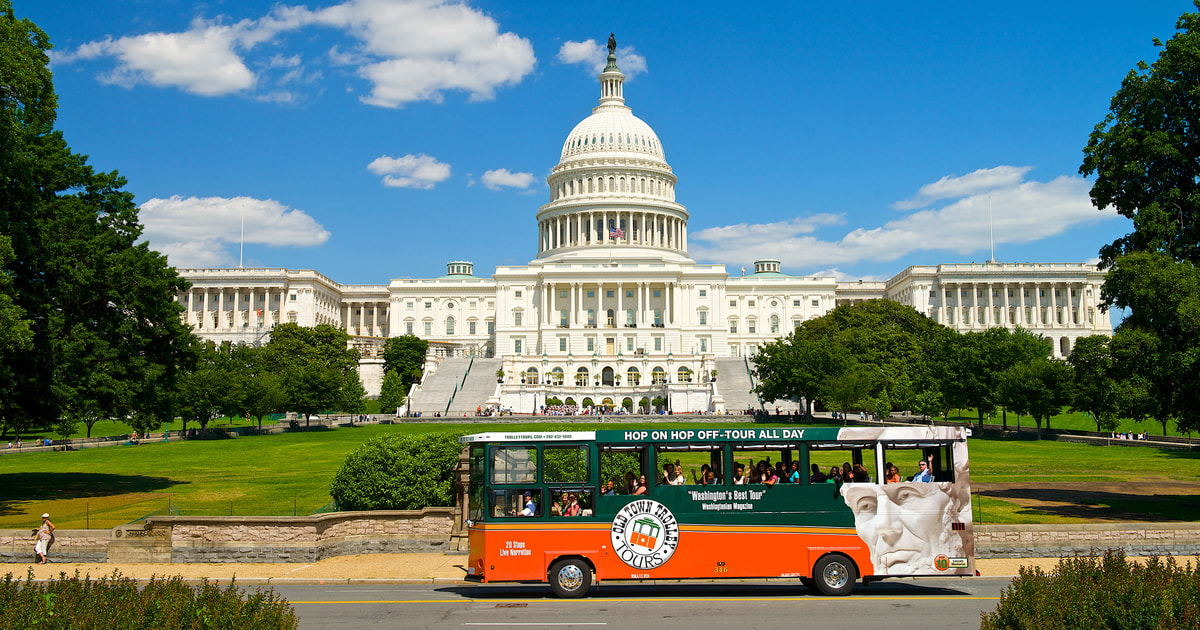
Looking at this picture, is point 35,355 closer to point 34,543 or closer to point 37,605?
point 34,543

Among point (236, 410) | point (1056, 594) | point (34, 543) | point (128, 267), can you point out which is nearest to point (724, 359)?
point (236, 410)

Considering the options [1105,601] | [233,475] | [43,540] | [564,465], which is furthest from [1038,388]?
[43,540]

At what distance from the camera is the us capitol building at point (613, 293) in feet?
412

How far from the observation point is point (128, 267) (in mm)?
34344

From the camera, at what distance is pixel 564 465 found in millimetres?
19031

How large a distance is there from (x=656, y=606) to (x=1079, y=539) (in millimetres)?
11773

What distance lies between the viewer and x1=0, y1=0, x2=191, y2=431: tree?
3048cm

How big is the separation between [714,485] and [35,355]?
24.8m

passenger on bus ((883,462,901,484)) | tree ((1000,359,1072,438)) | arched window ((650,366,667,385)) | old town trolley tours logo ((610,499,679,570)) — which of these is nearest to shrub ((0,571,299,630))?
old town trolley tours logo ((610,499,679,570))

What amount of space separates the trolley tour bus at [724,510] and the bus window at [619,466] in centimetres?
5

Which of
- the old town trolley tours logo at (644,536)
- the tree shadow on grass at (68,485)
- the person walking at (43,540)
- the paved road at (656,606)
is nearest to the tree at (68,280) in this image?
the tree shadow on grass at (68,485)

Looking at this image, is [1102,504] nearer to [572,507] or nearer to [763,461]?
[763,461]

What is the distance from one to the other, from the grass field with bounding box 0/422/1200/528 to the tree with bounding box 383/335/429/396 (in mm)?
47252

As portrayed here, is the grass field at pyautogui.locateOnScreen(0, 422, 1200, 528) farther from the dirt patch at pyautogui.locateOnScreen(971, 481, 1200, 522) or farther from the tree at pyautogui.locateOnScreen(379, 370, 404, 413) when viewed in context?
the tree at pyautogui.locateOnScreen(379, 370, 404, 413)
